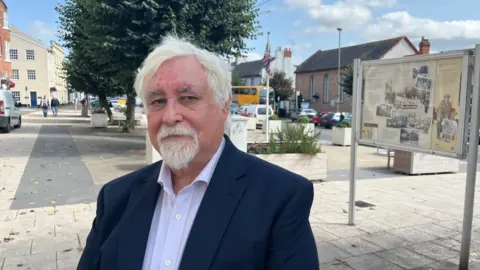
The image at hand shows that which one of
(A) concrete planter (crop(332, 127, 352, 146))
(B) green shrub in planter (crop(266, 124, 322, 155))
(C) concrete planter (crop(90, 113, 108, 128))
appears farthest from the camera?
(C) concrete planter (crop(90, 113, 108, 128))

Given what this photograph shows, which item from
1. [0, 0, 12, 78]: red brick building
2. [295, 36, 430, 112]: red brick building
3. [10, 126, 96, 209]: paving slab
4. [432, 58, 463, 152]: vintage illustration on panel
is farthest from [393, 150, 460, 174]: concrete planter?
[295, 36, 430, 112]: red brick building

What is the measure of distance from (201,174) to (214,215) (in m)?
0.22

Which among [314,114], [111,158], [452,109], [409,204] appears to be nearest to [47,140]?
[111,158]

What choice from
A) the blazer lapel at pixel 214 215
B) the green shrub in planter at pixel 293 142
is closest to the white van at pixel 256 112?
the green shrub in planter at pixel 293 142

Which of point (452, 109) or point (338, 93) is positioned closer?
point (452, 109)

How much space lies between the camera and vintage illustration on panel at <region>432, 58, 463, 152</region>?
160 inches

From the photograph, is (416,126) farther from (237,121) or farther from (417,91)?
(237,121)

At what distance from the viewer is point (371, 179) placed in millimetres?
8875

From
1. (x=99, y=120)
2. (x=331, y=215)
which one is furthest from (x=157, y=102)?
(x=99, y=120)

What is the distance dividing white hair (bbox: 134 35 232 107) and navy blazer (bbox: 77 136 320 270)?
28 centimetres

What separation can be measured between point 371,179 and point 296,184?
25.7 ft

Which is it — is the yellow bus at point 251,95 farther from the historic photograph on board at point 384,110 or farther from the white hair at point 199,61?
the white hair at point 199,61

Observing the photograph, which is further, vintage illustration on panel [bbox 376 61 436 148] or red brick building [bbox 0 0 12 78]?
red brick building [bbox 0 0 12 78]

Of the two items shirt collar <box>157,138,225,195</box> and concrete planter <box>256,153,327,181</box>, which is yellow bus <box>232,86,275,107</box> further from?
shirt collar <box>157,138,225,195</box>
